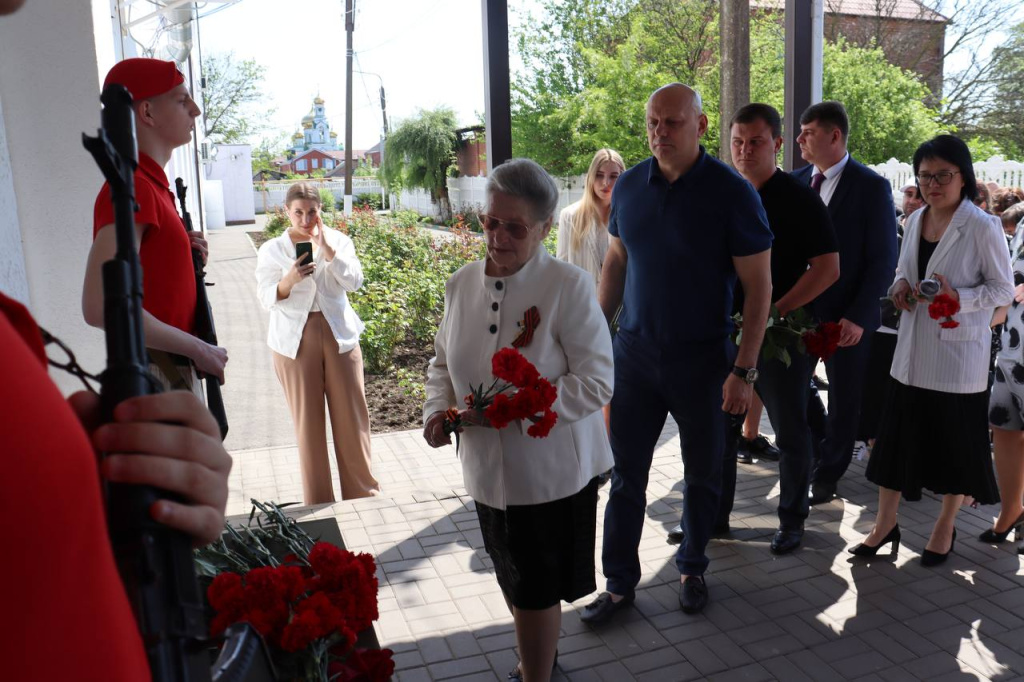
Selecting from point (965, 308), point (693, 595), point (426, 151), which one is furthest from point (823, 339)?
point (426, 151)

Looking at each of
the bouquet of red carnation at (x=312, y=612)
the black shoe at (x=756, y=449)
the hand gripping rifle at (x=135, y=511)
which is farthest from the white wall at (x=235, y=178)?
the hand gripping rifle at (x=135, y=511)

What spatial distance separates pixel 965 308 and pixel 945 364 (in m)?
0.30

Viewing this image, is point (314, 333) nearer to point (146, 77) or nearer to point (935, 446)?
point (146, 77)

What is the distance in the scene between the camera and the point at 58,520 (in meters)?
0.60

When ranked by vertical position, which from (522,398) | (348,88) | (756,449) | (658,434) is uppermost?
(348,88)

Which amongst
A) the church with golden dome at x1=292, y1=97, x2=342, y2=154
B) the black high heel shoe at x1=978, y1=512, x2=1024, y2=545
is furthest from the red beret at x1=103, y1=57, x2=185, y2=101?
the church with golden dome at x1=292, y1=97, x2=342, y2=154

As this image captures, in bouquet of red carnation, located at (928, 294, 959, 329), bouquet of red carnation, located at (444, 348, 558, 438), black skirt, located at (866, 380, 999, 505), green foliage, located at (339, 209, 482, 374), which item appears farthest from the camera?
green foliage, located at (339, 209, 482, 374)

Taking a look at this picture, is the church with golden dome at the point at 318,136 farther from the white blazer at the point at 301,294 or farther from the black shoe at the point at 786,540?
the black shoe at the point at 786,540

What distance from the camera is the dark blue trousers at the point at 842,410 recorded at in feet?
17.1

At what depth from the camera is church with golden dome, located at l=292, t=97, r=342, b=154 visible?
82.0 m

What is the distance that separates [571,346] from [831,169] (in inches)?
119

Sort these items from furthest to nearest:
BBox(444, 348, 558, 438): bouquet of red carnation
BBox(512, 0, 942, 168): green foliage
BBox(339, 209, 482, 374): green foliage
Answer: BBox(512, 0, 942, 168): green foliage < BBox(339, 209, 482, 374): green foliage < BBox(444, 348, 558, 438): bouquet of red carnation

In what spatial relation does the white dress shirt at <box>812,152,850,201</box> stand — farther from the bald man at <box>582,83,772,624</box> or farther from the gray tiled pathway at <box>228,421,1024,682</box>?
the gray tiled pathway at <box>228,421,1024,682</box>

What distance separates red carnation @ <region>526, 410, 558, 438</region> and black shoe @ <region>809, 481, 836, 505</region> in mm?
3172
